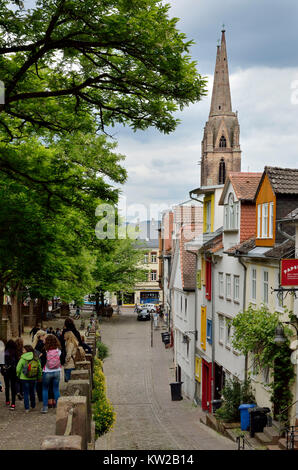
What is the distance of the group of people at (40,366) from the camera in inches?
484

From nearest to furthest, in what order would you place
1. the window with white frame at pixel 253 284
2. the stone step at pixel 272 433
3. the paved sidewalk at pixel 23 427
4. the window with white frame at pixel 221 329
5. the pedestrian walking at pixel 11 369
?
the paved sidewalk at pixel 23 427, the pedestrian walking at pixel 11 369, the stone step at pixel 272 433, the window with white frame at pixel 253 284, the window with white frame at pixel 221 329

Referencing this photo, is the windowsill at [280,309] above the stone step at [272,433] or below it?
above

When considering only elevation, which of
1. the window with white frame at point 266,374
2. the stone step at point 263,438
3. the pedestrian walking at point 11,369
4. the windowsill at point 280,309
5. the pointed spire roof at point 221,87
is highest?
the pointed spire roof at point 221,87

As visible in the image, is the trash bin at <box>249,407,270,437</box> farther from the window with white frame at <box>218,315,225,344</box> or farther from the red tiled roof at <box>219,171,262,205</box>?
the red tiled roof at <box>219,171,262,205</box>

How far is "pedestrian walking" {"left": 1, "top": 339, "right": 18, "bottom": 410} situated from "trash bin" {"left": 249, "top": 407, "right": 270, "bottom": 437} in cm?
850

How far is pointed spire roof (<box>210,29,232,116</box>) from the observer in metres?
96.9

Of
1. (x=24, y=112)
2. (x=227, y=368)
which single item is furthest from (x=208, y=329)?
(x=24, y=112)

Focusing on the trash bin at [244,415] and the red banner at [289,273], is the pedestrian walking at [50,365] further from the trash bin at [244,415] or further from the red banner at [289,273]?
the trash bin at [244,415]

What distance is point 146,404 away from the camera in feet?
98.7

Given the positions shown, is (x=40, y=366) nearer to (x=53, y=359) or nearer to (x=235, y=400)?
(x=53, y=359)

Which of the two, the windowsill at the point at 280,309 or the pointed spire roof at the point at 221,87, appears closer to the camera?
the windowsill at the point at 280,309

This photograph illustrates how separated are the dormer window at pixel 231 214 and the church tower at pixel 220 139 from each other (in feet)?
236

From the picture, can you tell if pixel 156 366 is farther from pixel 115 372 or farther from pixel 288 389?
pixel 288 389

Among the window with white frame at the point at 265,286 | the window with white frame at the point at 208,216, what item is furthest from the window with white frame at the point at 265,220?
the window with white frame at the point at 208,216
